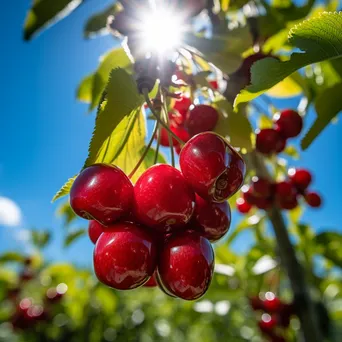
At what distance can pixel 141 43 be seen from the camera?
1389 mm

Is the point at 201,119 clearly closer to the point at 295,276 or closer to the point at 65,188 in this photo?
the point at 65,188

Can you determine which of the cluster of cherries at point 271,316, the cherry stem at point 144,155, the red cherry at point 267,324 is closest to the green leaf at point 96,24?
the cherry stem at point 144,155

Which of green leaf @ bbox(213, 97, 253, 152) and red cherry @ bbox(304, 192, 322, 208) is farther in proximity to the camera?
red cherry @ bbox(304, 192, 322, 208)

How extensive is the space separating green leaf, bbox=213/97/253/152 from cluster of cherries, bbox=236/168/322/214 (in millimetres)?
604

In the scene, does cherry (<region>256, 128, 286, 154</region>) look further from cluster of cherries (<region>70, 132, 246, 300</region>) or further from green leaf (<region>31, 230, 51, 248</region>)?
green leaf (<region>31, 230, 51, 248</region>)

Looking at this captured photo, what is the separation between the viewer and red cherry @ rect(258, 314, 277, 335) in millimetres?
2876

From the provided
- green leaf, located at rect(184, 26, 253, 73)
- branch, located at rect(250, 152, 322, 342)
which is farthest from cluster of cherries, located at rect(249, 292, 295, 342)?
green leaf, located at rect(184, 26, 253, 73)

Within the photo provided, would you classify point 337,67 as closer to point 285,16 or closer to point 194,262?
point 285,16

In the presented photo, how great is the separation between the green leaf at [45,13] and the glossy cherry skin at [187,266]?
1159 millimetres

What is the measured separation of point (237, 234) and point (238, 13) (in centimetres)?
147

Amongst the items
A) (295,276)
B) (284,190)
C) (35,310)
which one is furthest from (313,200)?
(35,310)

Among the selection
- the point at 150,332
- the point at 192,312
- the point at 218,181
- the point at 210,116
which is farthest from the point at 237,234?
the point at 150,332

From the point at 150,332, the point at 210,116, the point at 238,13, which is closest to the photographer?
the point at 210,116

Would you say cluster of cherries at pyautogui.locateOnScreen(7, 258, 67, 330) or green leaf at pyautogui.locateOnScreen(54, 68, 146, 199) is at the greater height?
green leaf at pyautogui.locateOnScreen(54, 68, 146, 199)
